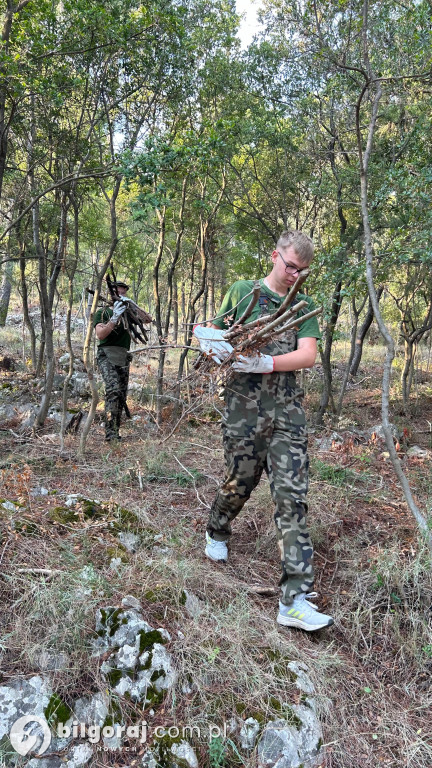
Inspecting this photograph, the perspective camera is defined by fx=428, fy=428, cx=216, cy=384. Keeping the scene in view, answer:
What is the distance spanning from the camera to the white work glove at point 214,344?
2.34 m

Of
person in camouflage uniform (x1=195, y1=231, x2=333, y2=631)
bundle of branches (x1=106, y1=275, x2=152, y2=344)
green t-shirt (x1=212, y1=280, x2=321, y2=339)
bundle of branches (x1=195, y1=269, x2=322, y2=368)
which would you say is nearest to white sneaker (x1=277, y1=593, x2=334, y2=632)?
person in camouflage uniform (x1=195, y1=231, x2=333, y2=631)

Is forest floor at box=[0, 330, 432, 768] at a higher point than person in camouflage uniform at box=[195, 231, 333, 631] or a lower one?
lower

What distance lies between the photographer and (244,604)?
2162mm

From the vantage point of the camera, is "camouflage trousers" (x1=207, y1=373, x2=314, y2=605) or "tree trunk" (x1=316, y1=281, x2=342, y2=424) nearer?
"camouflage trousers" (x1=207, y1=373, x2=314, y2=605)

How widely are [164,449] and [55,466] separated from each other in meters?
1.21

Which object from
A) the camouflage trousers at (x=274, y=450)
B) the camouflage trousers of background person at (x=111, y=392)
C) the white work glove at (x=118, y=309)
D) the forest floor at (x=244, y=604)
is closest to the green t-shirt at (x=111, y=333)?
the camouflage trousers of background person at (x=111, y=392)

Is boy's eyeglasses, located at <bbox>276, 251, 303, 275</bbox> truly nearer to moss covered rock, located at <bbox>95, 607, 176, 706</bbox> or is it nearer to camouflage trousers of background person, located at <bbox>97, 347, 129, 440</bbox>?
moss covered rock, located at <bbox>95, 607, 176, 706</bbox>

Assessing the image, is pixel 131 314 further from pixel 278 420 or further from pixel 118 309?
pixel 278 420

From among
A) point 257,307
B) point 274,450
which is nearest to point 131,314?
point 257,307

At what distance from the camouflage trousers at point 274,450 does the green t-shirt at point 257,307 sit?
0.29 meters

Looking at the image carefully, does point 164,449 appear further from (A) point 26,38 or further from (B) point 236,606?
(A) point 26,38

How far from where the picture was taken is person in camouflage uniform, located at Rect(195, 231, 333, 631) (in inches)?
86.7

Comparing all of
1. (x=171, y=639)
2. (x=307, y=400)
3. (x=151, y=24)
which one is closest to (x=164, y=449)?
(x=171, y=639)

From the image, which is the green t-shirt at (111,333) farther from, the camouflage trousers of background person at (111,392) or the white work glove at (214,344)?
the white work glove at (214,344)
